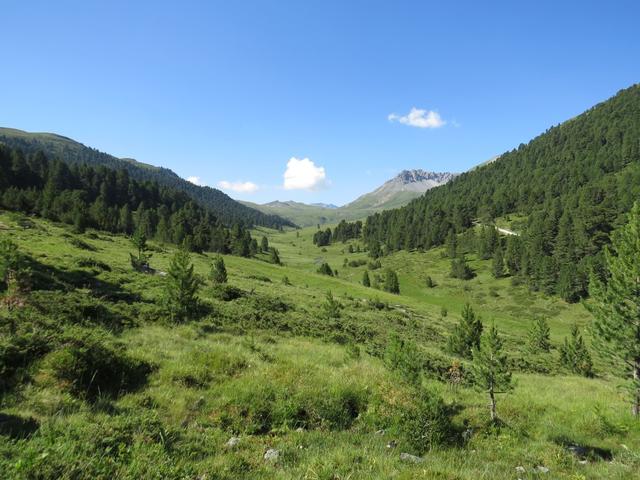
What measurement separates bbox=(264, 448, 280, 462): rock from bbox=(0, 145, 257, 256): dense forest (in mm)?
45831

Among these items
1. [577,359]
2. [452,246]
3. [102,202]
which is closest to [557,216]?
[452,246]

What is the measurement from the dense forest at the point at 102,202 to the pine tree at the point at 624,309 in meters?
49.2

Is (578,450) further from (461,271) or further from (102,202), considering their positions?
(102,202)

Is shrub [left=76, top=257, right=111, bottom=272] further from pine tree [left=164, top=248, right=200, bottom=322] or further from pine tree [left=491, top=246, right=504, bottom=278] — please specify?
pine tree [left=491, top=246, right=504, bottom=278]

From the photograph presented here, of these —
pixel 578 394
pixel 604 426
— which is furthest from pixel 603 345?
pixel 604 426

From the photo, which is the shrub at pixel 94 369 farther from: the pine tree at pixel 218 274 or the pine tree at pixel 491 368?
the pine tree at pixel 218 274

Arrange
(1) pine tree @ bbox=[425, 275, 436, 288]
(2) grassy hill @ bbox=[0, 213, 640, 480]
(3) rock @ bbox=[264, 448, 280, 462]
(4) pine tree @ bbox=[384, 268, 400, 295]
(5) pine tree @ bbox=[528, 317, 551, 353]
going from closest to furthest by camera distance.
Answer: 1. (2) grassy hill @ bbox=[0, 213, 640, 480]
2. (3) rock @ bbox=[264, 448, 280, 462]
3. (5) pine tree @ bbox=[528, 317, 551, 353]
4. (4) pine tree @ bbox=[384, 268, 400, 295]
5. (1) pine tree @ bbox=[425, 275, 436, 288]

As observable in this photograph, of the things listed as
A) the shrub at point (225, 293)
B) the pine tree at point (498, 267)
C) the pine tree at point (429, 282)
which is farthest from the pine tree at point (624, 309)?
the pine tree at point (498, 267)

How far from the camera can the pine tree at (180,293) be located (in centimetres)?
2152

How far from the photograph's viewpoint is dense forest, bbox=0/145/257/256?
83081mm

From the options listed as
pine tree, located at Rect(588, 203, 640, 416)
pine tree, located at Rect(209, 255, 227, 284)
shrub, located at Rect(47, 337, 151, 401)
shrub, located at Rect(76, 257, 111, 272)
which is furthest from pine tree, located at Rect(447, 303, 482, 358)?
shrub, located at Rect(76, 257, 111, 272)

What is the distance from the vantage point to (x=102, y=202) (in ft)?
359

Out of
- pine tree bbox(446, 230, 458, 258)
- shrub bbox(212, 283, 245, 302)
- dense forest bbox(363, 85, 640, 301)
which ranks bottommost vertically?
shrub bbox(212, 283, 245, 302)

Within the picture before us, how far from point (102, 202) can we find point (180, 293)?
354 ft
